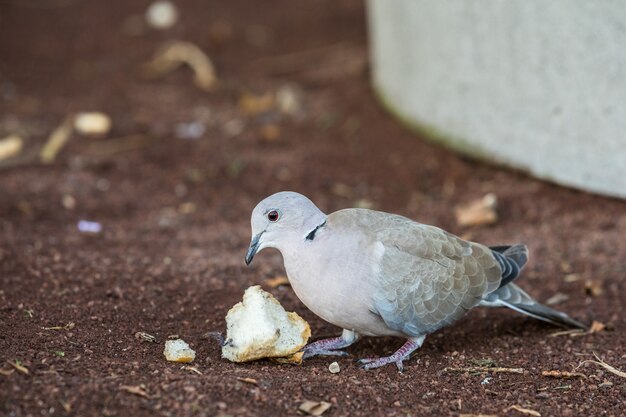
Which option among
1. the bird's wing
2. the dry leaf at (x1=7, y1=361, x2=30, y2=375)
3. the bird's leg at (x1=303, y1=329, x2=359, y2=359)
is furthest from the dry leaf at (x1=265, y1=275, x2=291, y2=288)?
the dry leaf at (x1=7, y1=361, x2=30, y2=375)

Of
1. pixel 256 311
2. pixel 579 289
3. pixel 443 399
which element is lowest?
pixel 579 289

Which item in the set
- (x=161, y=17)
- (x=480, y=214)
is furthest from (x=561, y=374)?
(x=161, y=17)

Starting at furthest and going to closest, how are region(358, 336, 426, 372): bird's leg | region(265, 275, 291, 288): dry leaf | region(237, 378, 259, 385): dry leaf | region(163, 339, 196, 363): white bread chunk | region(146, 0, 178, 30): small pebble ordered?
region(146, 0, 178, 30): small pebble → region(265, 275, 291, 288): dry leaf → region(358, 336, 426, 372): bird's leg → region(163, 339, 196, 363): white bread chunk → region(237, 378, 259, 385): dry leaf

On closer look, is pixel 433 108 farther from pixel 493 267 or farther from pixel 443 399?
pixel 443 399

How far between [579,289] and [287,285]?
1.82 meters

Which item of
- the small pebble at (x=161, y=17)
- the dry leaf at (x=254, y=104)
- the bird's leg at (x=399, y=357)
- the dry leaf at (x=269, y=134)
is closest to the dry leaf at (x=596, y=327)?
the bird's leg at (x=399, y=357)

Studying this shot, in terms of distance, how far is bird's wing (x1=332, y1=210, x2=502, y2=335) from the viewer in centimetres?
415

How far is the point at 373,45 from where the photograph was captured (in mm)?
8484

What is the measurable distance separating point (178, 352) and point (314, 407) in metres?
0.75

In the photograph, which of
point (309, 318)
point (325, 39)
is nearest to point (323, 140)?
point (325, 39)

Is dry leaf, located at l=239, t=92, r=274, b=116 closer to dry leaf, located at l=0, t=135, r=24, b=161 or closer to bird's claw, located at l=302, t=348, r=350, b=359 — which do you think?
dry leaf, located at l=0, t=135, r=24, b=161

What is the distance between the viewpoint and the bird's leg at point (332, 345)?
14.0 ft

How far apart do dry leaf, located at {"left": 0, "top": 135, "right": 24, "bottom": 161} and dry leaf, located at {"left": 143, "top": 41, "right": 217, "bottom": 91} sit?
2.22 meters

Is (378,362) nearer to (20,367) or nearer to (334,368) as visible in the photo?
(334,368)
